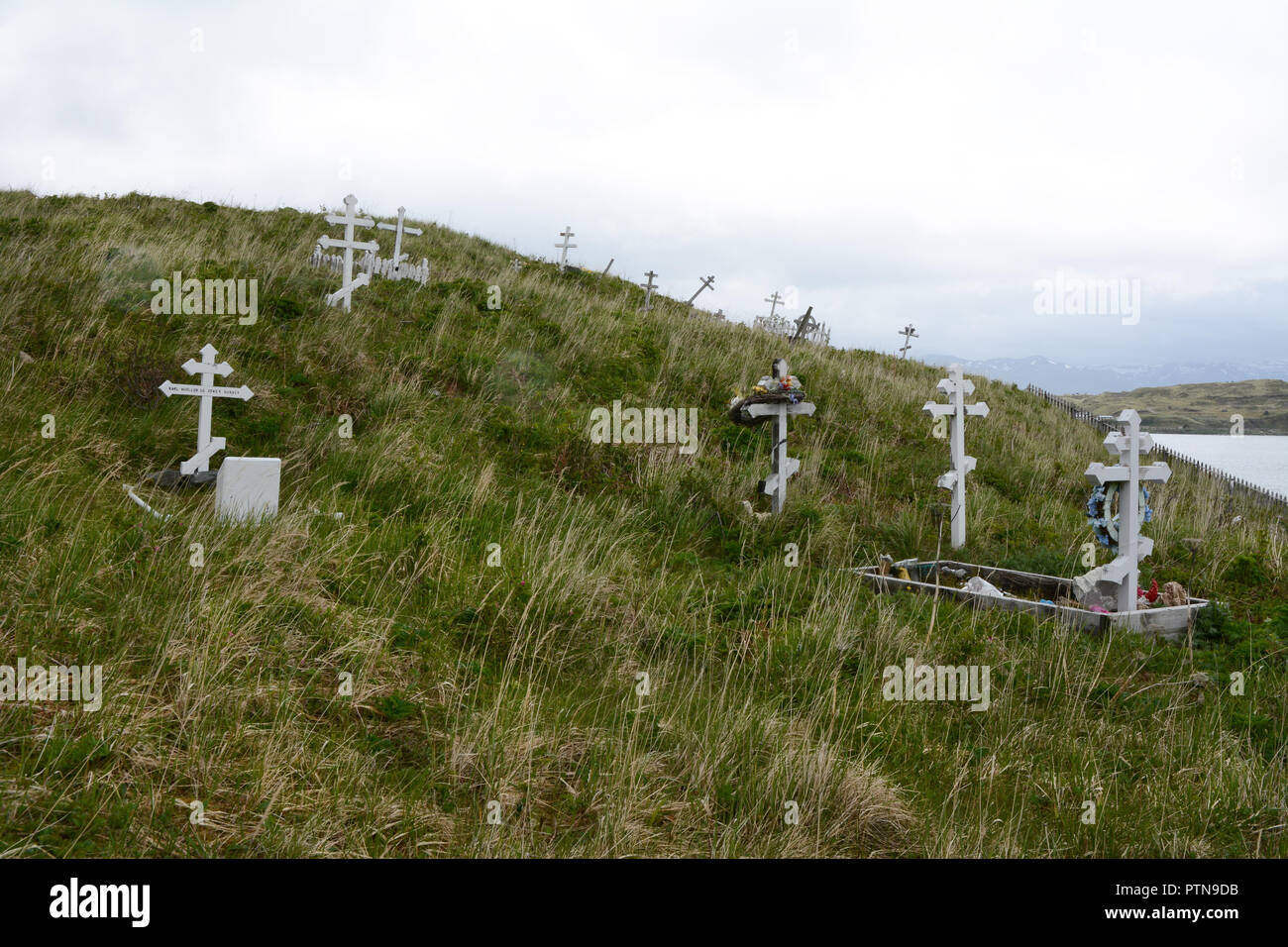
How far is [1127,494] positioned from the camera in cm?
721

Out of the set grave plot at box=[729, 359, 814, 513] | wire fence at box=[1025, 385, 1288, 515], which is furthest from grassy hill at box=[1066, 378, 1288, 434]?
grave plot at box=[729, 359, 814, 513]

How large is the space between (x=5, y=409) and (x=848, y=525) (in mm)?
8298

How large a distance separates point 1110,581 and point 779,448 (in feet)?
11.6

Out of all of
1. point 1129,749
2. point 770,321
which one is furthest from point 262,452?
point 770,321

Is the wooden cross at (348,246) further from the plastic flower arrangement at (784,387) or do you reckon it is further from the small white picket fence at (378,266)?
the plastic flower arrangement at (784,387)

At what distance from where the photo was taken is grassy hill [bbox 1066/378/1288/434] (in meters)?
67.4

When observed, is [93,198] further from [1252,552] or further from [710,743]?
[1252,552]

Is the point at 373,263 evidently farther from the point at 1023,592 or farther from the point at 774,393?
the point at 1023,592

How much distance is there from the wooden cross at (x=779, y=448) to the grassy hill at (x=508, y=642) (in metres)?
0.38

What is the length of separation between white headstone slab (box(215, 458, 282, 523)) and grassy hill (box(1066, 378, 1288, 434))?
63.0 m

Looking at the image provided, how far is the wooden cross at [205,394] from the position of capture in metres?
6.82

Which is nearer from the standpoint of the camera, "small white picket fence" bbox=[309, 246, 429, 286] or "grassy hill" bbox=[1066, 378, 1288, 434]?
"small white picket fence" bbox=[309, 246, 429, 286]

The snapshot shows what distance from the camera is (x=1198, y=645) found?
20.9 feet

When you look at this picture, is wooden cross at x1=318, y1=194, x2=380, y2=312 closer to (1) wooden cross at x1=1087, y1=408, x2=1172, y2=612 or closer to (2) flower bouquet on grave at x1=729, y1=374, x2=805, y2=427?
(2) flower bouquet on grave at x1=729, y1=374, x2=805, y2=427
